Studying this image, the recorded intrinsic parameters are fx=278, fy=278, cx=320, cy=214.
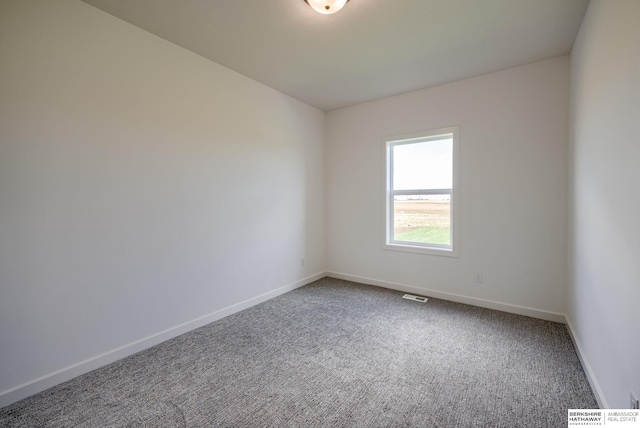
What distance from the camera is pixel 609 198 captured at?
1.60 metres

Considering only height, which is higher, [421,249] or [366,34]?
[366,34]

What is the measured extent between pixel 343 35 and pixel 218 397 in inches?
114

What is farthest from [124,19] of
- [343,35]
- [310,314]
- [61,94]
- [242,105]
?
[310,314]

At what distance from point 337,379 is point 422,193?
103 inches

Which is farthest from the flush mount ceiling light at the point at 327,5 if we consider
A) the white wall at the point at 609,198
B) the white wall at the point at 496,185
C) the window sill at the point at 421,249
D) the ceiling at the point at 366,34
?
the window sill at the point at 421,249

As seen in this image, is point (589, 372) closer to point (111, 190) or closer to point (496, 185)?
point (496, 185)

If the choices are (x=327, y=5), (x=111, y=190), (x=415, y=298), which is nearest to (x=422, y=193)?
(x=415, y=298)

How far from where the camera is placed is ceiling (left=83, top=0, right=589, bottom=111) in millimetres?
2053

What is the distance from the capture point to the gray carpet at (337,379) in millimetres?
1617

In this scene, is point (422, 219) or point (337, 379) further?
point (422, 219)

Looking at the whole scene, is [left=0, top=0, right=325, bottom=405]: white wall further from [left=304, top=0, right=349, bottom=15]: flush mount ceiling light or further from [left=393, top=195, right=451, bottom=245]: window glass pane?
[left=393, top=195, right=451, bottom=245]: window glass pane

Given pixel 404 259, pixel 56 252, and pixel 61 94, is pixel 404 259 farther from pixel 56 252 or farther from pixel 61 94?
pixel 61 94

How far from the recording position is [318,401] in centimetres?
175

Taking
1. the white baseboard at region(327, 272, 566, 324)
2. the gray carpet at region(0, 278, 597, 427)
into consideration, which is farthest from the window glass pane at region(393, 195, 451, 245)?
the gray carpet at region(0, 278, 597, 427)
